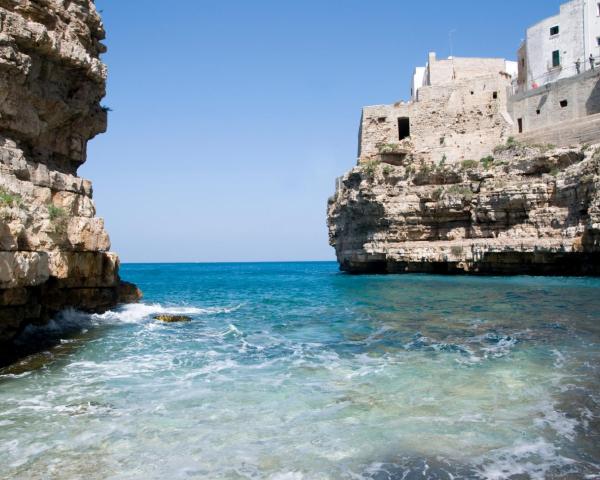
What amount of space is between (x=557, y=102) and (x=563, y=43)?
6729 mm

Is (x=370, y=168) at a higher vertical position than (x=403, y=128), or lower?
lower

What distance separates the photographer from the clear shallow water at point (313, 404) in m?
4.36

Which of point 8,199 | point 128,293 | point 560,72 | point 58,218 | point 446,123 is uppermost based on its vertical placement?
point 560,72

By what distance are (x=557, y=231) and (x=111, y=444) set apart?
26.9 m

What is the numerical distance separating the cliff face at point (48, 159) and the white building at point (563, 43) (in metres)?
32.8

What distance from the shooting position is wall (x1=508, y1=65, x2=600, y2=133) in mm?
30266

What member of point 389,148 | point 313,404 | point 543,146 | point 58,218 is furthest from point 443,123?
point 313,404

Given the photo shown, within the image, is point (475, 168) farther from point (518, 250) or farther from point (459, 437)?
point (459, 437)

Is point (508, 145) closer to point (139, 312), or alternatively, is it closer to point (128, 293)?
point (128, 293)

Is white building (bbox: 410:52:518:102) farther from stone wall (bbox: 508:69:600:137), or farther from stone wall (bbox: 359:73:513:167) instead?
stone wall (bbox: 508:69:600:137)

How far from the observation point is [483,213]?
30.5 metres

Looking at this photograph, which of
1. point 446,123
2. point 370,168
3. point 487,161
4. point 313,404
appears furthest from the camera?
point 446,123

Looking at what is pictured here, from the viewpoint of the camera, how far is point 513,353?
28.1 ft

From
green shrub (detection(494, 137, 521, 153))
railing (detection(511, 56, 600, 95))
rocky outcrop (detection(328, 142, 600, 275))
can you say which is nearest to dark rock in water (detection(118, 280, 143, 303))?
rocky outcrop (detection(328, 142, 600, 275))
